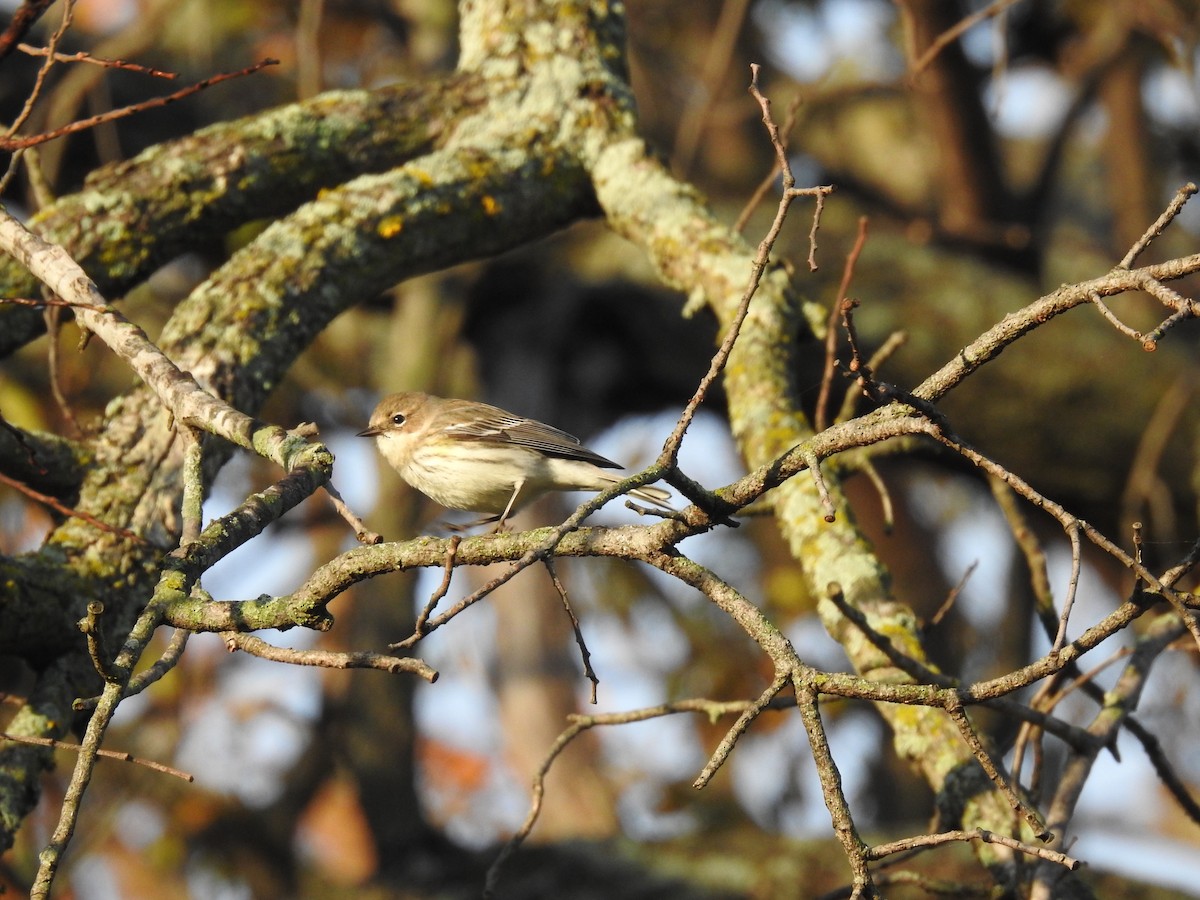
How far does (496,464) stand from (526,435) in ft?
0.56

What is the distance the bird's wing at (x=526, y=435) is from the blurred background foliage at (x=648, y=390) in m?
0.65

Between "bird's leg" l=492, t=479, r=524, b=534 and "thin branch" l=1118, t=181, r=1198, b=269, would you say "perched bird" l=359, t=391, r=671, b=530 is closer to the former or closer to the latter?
"bird's leg" l=492, t=479, r=524, b=534

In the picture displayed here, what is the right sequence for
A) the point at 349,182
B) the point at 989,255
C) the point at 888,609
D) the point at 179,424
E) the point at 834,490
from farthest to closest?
the point at 989,255
the point at 349,182
the point at 834,490
the point at 888,609
the point at 179,424

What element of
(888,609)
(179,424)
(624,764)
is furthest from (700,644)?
(179,424)

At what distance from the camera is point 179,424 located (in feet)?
Result: 8.54

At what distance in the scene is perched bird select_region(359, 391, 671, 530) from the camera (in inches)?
182

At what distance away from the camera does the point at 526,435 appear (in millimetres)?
4738

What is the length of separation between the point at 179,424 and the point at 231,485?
6.53m

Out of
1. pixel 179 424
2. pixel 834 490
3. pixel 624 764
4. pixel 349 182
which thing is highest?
pixel 624 764

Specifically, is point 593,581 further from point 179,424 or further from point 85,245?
point 179,424

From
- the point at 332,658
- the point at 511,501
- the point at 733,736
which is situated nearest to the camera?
the point at 332,658

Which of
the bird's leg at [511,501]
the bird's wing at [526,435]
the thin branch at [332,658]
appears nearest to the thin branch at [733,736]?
the thin branch at [332,658]

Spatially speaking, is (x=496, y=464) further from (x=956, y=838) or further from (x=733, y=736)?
(x=956, y=838)

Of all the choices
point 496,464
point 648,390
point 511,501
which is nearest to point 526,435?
point 496,464
